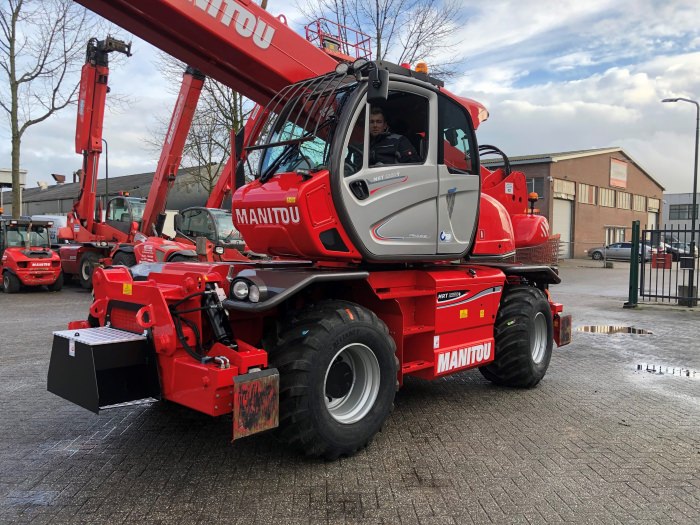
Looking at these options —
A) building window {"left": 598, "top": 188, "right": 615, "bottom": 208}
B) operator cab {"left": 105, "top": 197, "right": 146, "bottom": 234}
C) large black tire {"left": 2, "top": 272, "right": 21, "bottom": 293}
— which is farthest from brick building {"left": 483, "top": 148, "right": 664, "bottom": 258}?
large black tire {"left": 2, "top": 272, "right": 21, "bottom": 293}

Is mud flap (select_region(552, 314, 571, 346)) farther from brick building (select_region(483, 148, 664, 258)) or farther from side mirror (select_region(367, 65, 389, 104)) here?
brick building (select_region(483, 148, 664, 258))

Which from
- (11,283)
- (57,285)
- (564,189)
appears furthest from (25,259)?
(564,189)

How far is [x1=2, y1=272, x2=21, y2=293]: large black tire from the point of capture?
1698 centimetres

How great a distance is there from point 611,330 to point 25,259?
15868mm

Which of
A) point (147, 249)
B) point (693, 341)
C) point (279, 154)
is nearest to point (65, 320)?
point (147, 249)

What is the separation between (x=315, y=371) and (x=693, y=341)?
846 centimetres

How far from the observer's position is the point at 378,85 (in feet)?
14.5

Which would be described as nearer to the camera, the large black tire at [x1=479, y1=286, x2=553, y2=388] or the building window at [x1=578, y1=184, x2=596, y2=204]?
the large black tire at [x1=479, y1=286, x2=553, y2=388]

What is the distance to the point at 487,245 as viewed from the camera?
20.0 feet

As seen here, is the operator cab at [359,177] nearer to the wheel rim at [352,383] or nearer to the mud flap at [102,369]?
the wheel rim at [352,383]

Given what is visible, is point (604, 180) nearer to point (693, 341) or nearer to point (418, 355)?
point (693, 341)

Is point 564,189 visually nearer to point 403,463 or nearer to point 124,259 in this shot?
point 124,259

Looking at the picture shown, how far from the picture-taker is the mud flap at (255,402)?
3637 mm

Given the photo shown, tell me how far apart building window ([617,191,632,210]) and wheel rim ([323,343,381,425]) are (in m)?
55.0
